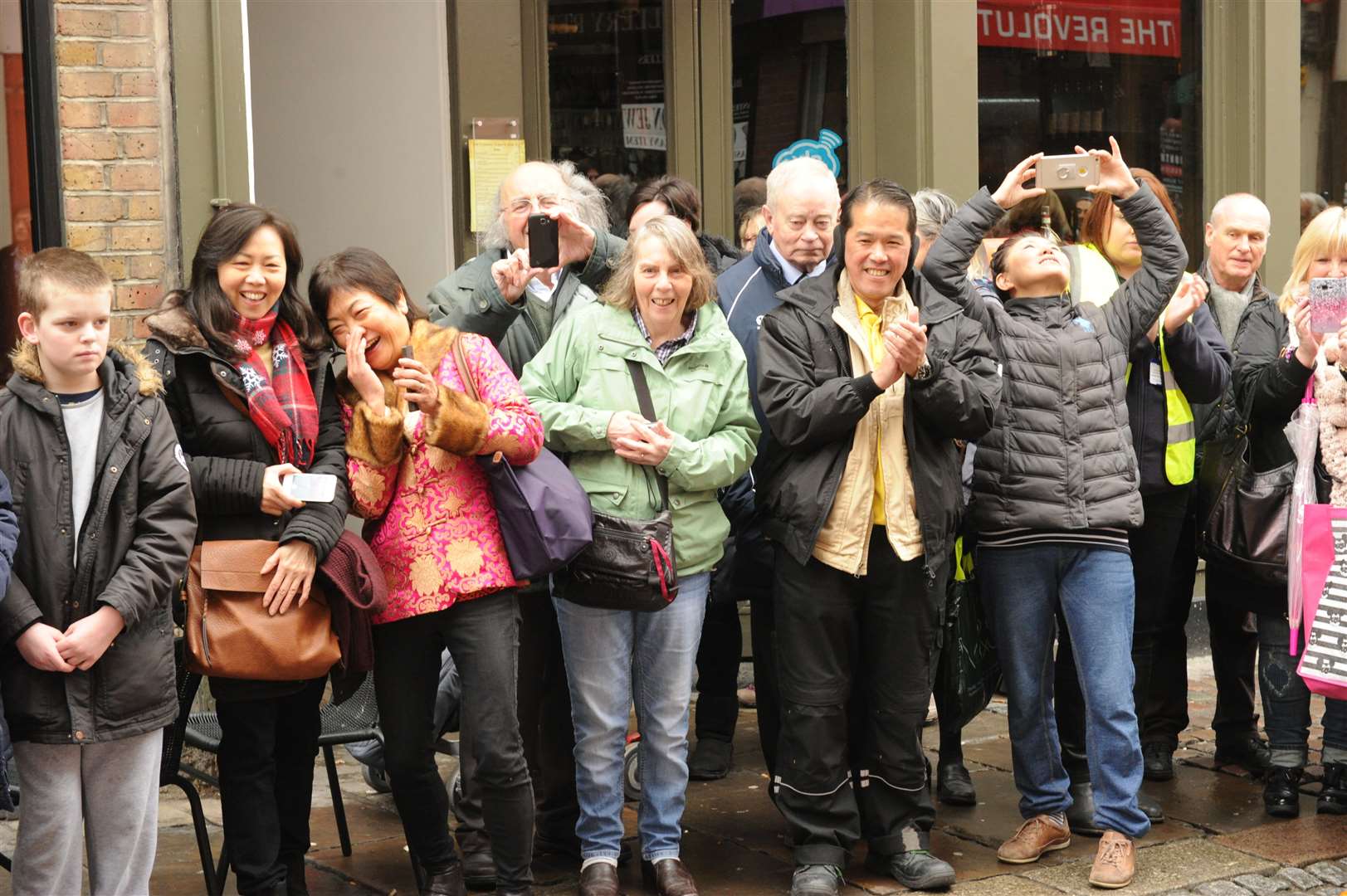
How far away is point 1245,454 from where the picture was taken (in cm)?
578

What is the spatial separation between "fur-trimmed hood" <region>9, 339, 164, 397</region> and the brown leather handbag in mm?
A: 447

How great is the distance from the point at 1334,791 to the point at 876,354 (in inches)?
94.4

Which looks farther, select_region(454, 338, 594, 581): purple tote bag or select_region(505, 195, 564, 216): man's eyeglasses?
select_region(505, 195, 564, 216): man's eyeglasses

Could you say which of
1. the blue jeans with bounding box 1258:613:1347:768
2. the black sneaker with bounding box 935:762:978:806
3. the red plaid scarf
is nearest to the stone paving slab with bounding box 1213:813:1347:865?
the blue jeans with bounding box 1258:613:1347:768

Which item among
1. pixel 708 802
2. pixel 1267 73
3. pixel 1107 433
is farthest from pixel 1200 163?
pixel 708 802

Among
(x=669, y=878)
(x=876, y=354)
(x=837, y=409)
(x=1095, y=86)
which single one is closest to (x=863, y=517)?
(x=837, y=409)

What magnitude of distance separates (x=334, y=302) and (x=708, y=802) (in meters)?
2.36

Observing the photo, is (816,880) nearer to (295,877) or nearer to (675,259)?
(295,877)

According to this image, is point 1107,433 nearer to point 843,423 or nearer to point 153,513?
point 843,423

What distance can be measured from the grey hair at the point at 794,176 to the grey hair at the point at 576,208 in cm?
58

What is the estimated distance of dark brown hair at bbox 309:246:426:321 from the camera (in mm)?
4578

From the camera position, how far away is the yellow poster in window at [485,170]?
6.96 meters

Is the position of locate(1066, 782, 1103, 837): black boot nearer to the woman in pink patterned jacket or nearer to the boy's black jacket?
the woman in pink patterned jacket

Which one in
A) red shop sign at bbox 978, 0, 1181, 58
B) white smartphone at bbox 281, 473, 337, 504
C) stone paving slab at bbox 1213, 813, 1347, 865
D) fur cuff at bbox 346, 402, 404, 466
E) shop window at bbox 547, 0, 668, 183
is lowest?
stone paving slab at bbox 1213, 813, 1347, 865
